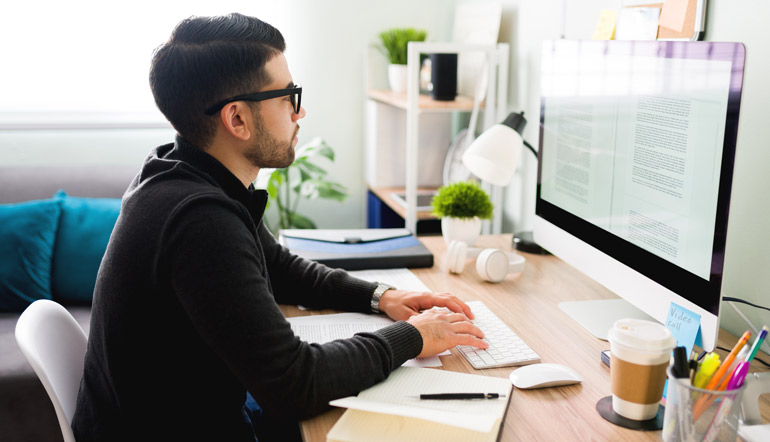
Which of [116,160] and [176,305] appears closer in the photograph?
[176,305]

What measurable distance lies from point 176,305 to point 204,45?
1.35 feet

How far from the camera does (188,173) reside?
102 centimetres

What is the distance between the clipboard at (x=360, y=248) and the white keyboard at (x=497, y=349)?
357 mm

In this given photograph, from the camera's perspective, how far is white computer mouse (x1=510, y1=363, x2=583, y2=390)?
3.33 feet

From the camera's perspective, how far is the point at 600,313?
1326mm

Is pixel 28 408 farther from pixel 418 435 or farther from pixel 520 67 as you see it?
pixel 520 67

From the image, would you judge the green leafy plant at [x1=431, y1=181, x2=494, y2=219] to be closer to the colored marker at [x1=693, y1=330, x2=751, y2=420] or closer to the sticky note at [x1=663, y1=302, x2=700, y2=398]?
the sticky note at [x1=663, y1=302, x2=700, y2=398]

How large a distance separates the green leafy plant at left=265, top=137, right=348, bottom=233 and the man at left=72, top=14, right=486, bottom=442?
1.48m

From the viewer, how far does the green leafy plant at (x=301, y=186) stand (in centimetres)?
269

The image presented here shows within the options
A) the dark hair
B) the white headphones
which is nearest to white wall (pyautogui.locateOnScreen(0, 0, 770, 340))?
the white headphones

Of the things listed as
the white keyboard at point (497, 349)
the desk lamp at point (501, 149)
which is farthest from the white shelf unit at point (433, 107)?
the white keyboard at point (497, 349)

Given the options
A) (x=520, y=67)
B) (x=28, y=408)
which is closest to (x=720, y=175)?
(x=520, y=67)

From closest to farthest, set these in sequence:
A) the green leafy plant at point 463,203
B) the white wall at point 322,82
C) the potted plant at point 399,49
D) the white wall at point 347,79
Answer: the green leafy plant at point 463,203 → the white wall at point 347,79 → the potted plant at point 399,49 → the white wall at point 322,82

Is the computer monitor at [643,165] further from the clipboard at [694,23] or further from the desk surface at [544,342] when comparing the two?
the clipboard at [694,23]
